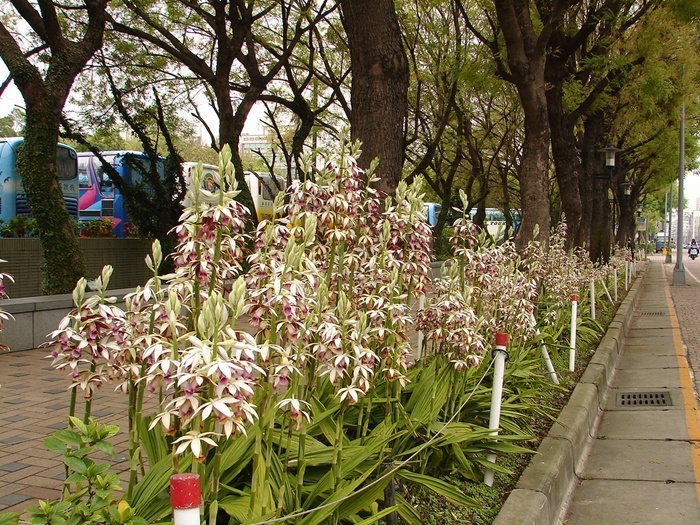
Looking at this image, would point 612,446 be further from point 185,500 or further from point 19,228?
point 19,228

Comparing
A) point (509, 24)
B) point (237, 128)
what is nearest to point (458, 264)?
point (509, 24)

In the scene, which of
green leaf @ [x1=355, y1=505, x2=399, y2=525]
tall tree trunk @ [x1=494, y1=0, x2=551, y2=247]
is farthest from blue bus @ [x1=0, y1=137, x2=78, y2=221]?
green leaf @ [x1=355, y1=505, x2=399, y2=525]

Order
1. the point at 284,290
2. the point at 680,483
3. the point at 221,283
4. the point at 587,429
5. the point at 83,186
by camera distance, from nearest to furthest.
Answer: the point at 284,290
the point at 221,283
the point at 680,483
the point at 587,429
the point at 83,186

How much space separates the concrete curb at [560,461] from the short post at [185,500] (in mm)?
2314

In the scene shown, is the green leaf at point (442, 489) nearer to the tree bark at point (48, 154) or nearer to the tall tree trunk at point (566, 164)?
the tree bark at point (48, 154)

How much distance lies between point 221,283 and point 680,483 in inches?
157

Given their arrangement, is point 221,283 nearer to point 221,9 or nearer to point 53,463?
point 53,463

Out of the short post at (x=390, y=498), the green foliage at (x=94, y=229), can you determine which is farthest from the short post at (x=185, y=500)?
the green foliage at (x=94, y=229)

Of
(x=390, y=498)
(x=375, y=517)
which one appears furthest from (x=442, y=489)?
(x=375, y=517)

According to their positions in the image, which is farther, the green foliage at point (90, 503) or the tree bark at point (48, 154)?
the tree bark at point (48, 154)

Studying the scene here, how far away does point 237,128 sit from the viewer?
16266mm

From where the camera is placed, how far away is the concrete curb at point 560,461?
4.09 m

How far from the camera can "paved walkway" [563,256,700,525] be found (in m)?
4.91

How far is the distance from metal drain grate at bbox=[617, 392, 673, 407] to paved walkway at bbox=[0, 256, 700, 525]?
2.5 inches
